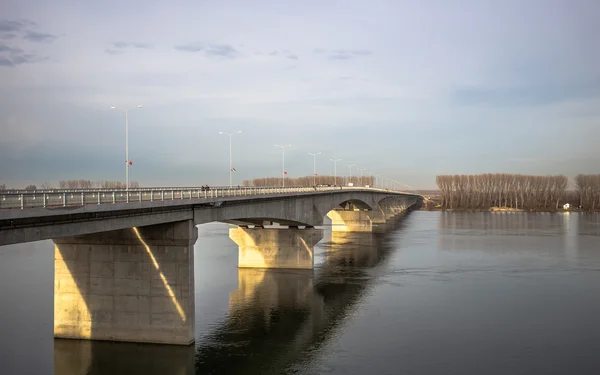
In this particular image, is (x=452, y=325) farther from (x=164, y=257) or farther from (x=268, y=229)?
(x=268, y=229)

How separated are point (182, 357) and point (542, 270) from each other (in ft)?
135

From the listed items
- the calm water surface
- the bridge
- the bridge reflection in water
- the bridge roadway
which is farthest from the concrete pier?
the bridge

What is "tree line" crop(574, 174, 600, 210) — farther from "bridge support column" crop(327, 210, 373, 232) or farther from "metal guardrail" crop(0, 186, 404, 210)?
"metal guardrail" crop(0, 186, 404, 210)

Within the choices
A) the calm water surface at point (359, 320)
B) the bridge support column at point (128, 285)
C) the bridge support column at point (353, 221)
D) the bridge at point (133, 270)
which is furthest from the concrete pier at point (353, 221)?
the bridge support column at point (128, 285)

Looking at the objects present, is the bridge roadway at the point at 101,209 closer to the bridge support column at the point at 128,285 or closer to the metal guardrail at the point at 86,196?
the metal guardrail at the point at 86,196

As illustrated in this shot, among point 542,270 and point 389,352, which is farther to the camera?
point 542,270

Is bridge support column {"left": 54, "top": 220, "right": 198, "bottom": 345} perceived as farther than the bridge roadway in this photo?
Yes

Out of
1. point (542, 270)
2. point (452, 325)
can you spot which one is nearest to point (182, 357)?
point (452, 325)

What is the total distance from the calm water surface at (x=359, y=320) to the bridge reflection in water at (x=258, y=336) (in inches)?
3.5

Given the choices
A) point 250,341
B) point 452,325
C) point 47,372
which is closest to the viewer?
point 47,372

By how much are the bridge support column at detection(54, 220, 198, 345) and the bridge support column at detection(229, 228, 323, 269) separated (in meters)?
25.6

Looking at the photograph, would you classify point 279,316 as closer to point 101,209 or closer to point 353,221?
point 101,209

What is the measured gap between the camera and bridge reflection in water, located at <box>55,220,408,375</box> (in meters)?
28.5

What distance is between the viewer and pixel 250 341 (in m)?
32.7
